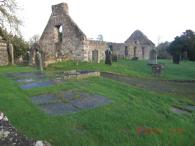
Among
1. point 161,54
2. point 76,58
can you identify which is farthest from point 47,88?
point 161,54

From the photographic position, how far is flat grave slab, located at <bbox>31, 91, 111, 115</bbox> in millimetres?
6766

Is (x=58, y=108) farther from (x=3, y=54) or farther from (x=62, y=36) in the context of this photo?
(x=62, y=36)

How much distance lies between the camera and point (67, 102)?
24.5 ft

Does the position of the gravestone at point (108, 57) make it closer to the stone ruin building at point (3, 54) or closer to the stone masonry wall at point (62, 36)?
the stone masonry wall at point (62, 36)

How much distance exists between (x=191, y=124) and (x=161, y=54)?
49.9 meters

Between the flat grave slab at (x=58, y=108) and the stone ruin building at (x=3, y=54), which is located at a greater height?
the stone ruin building at (x=3, y=54)

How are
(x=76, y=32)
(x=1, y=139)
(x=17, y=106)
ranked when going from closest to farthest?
(x=1, y=139)
(x=17, y=106)
(x=76, y=32)

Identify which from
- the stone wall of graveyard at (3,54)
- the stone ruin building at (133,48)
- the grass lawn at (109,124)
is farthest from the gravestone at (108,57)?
the stone ruin building at (133,48)

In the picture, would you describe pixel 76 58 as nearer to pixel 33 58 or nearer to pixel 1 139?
pixel 33 58

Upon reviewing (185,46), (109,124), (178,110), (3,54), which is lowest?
(178,110)

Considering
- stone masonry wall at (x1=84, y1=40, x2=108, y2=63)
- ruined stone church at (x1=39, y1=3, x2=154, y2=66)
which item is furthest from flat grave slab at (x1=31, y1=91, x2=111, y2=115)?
stone masonry wall at (x1=84, y1=40, x2=108, y2=63)

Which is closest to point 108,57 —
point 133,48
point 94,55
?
point 94,55

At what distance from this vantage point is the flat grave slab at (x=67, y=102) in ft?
22.2

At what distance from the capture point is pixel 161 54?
179ft
